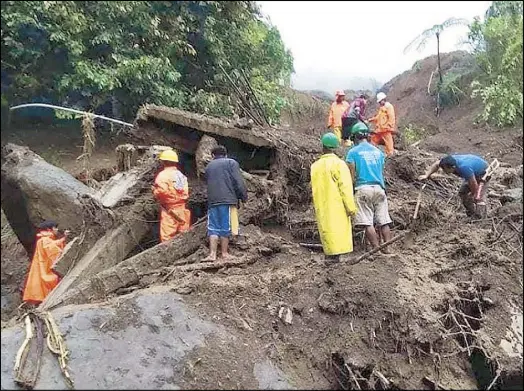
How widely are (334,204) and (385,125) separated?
5.32 metres

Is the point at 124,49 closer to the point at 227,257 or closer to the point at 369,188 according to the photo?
the point at 227,257

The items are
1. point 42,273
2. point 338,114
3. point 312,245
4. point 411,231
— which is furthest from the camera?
point 338,114

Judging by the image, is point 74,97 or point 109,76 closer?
point 74,97

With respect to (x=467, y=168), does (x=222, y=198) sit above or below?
below

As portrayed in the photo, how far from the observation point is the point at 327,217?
19.8 ft

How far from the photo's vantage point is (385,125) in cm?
1095

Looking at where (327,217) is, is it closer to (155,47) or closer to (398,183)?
(155,47)

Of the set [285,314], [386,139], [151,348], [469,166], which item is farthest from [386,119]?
[151,348]

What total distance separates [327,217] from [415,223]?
1883 mm

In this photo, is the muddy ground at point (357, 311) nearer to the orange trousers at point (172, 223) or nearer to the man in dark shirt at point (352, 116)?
the orange trousers at point (172, 223)

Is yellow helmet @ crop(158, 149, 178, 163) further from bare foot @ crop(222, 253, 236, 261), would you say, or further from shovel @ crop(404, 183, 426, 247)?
shovel @ crop(404, 183, 426, 247)

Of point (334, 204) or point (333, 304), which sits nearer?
point (333, 304)

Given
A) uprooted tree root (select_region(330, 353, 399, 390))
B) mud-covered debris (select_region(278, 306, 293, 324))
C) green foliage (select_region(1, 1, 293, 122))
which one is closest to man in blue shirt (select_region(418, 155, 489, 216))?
green foliage (select_region(1, 1, 293, 122))

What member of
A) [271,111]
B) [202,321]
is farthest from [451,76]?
[202,321]
